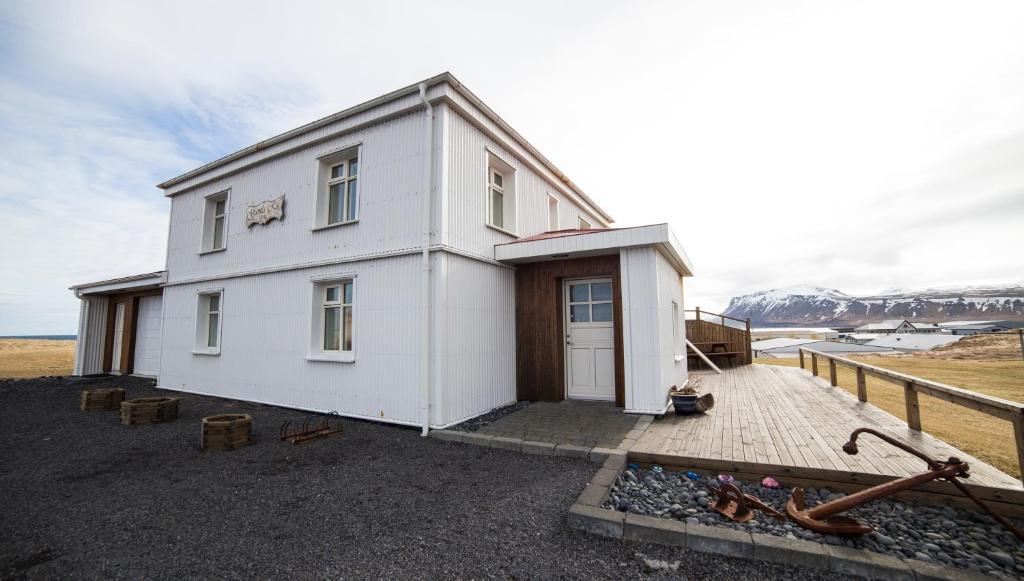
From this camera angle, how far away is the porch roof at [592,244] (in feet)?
21.4

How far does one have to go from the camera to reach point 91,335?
13.7 meters

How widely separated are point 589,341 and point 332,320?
509 cm

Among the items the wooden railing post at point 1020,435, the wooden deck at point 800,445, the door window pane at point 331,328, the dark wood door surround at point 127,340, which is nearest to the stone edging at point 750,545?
the wooden deck at point 800,445

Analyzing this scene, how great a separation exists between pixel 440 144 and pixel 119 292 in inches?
570

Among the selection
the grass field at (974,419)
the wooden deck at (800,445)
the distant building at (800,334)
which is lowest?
the distant building at (800,334)

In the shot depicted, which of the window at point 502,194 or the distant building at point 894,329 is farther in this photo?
the distant building at point 894,329

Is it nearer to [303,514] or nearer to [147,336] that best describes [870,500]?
[303,514]

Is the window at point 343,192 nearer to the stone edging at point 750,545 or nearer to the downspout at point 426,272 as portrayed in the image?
the downspout at point 426,272

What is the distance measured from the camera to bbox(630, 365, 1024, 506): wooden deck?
3723 millimetres

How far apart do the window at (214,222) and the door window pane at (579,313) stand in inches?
364

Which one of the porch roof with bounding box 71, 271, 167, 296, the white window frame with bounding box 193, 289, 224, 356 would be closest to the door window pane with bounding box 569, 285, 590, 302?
the white window frame with bounding box 193, 289, 224, 356

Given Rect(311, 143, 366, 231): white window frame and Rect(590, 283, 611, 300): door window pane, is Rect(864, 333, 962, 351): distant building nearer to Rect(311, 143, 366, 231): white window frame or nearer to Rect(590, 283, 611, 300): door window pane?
Rect(590, 283, 611, 300): door window pane

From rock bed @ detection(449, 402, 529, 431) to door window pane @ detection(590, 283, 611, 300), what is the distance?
2515 mm

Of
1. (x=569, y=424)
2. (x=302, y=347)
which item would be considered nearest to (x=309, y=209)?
(x=302, y=347)
